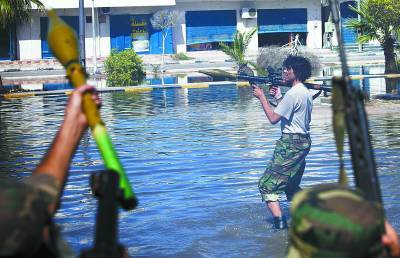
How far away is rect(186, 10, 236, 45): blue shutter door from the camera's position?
5097cm

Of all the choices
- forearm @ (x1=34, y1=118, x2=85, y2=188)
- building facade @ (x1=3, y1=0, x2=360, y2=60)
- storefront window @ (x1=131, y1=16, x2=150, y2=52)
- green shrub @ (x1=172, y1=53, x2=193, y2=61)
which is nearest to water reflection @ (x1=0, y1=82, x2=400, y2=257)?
forearm @ (x1=34, y1=118, x2=85, y2=188)

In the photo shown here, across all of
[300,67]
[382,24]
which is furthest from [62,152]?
[382,24]

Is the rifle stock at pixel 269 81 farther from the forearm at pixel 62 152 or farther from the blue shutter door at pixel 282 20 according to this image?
the blue shutter door at pixel 282 20

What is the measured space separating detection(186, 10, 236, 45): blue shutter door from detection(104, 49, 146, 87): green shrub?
61.3 ft

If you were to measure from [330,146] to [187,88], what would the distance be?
54.0 feet

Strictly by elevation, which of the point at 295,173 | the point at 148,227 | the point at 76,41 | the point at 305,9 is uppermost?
the point at 305,9

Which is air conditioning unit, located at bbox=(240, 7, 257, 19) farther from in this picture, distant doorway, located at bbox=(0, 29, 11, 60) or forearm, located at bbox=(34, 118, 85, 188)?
forearm, located at bbox=(34, 118, 85, 188)

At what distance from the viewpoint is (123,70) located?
104 feet

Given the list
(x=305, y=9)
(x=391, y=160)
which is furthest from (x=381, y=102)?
(x=305, y=9)

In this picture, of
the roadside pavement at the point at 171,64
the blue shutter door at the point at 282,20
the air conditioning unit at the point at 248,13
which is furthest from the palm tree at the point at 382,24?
the blue shutter door at the point at 282,20

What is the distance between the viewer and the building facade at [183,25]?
47.3 meters

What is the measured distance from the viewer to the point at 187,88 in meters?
28.7

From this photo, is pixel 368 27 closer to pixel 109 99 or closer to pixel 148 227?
pixel 109 99

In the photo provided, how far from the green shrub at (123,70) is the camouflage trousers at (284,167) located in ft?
80.3
